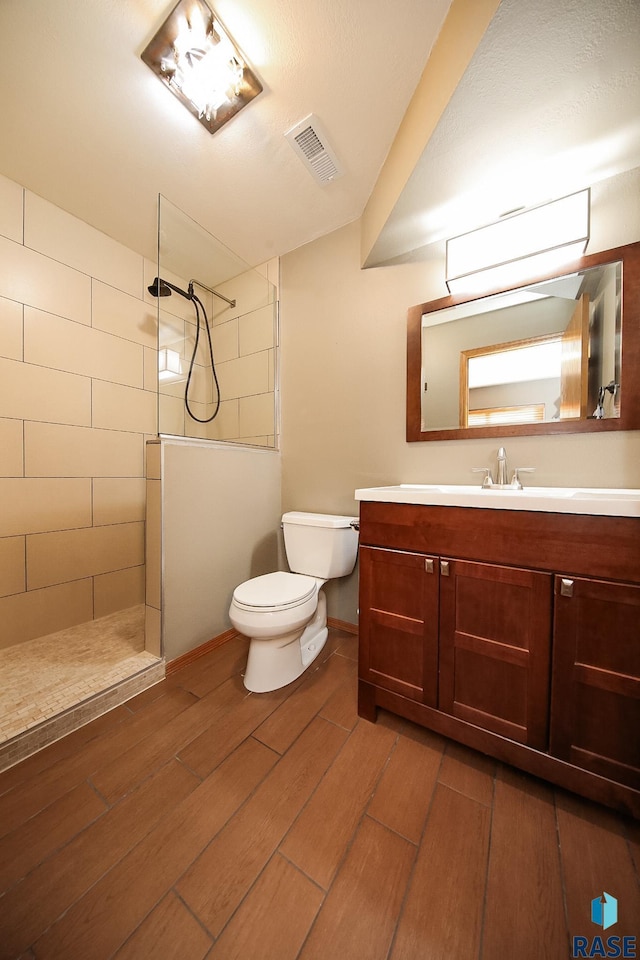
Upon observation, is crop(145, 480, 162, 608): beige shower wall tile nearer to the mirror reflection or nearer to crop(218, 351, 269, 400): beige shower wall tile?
crop(218, 351, 269, 400): beige shower wall tile

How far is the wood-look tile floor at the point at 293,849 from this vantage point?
0.66 metres

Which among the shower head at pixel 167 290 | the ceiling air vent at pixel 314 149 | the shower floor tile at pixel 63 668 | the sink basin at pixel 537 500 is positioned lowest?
the shower floor tile at pixel 63 668

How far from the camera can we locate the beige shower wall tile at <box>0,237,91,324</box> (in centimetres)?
160

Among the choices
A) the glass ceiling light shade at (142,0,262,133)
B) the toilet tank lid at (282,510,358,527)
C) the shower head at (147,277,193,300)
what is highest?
the glass ceiling light shade at (142,0,262,133)

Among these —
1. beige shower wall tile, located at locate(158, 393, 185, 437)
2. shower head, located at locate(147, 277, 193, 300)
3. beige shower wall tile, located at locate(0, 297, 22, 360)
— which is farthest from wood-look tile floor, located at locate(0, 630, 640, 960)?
shower head, located at locate(147, 277, 193, 300)

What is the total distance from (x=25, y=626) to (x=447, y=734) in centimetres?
205

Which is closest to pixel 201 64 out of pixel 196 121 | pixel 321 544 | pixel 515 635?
pixel 196 121

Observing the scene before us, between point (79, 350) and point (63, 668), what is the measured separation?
1.68 meters

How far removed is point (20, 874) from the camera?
29.7 inches

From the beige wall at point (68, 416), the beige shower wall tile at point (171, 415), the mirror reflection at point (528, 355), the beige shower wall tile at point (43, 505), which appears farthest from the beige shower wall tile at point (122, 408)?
the mirror reflection at point (528, 355)

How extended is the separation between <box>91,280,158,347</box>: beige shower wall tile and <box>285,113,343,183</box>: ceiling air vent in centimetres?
132

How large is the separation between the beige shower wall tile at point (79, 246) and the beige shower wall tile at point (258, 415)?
3.36 feet

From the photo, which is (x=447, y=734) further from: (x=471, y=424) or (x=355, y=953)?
(x=471, y=424)

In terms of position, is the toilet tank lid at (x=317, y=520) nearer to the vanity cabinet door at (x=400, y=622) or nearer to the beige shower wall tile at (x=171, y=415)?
the vanity cabinet door at (x=400, y=622)
